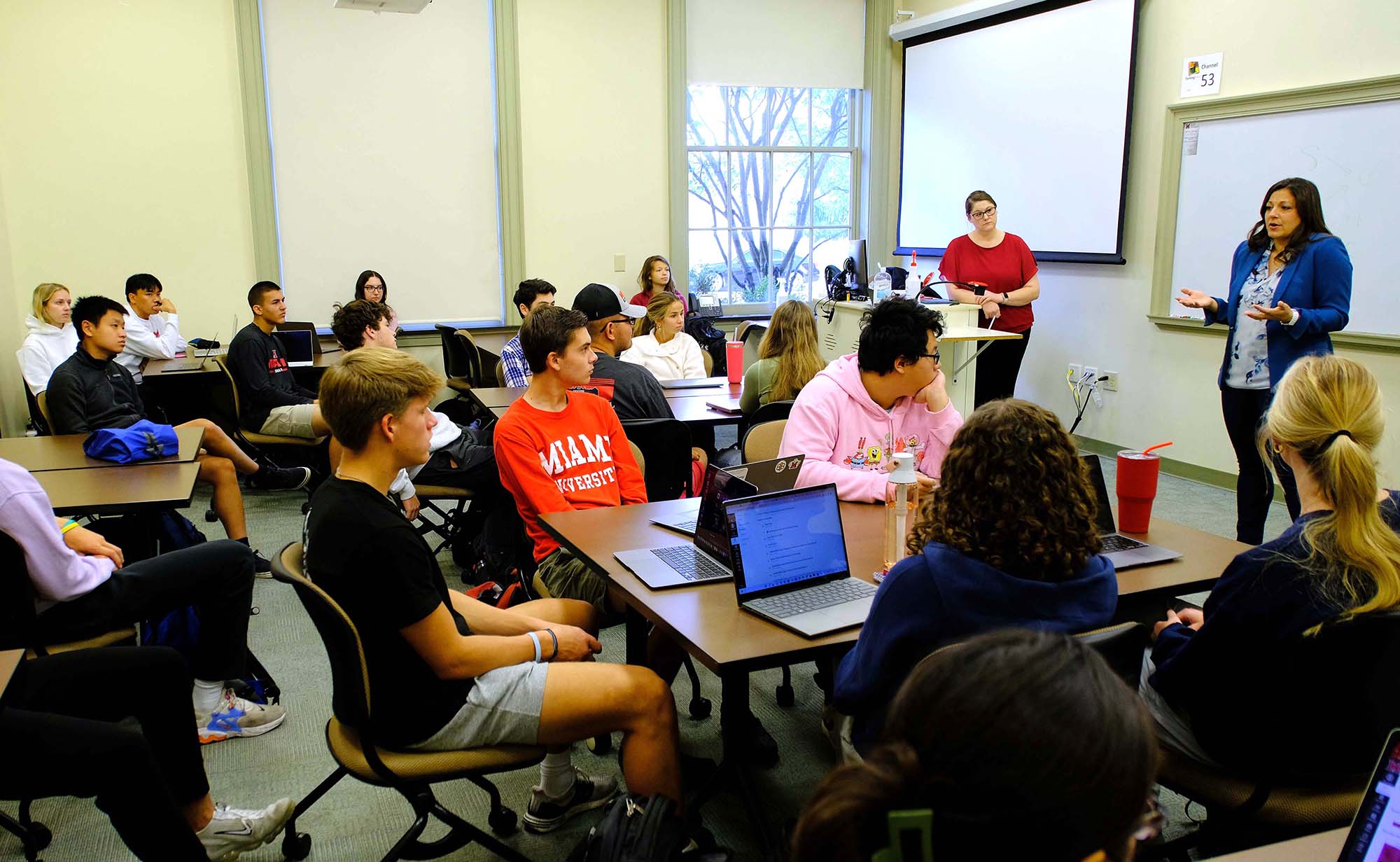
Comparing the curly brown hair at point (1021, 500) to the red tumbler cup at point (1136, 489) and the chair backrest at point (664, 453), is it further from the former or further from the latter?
the chair backrest at point (664, 453)

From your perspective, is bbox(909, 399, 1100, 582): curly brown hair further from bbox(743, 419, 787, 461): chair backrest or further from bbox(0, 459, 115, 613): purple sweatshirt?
bbox(0, 459, 115, 613): purple sweatshirt

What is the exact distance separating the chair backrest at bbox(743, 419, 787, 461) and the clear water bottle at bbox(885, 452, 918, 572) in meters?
0.97

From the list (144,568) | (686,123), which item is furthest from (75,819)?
(686,123)

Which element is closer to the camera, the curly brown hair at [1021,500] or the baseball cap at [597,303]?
the curly brown hair at [1021,500]

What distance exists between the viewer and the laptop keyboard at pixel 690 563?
214 cm

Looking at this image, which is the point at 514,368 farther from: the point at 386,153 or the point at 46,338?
the point at 386,153

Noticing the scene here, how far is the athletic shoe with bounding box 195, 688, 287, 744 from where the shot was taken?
2863 mm

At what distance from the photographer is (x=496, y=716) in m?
1.94

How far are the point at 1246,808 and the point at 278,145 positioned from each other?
22.1 feet

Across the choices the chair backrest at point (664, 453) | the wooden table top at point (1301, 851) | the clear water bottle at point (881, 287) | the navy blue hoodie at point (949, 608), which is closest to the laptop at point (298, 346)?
the chair backrest at point (664, 453)

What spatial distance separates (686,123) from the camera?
7.71m

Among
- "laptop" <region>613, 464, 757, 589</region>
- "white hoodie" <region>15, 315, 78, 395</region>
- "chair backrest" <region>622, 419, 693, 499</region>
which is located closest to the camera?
"laptop" <region>613, 464, 757, 589</region>

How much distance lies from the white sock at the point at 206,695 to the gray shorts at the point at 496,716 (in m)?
1.26

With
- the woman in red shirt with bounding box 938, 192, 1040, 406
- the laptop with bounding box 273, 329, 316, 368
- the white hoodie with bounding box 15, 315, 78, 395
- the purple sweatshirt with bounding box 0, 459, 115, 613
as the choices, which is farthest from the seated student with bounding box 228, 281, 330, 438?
the woman in red shirt with bounding box 938, 192, 1040, 406
